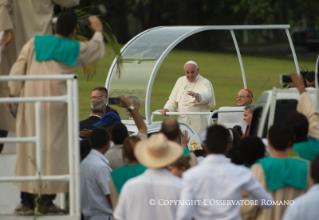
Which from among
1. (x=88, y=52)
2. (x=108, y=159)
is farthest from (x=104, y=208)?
(x=88, y=52)

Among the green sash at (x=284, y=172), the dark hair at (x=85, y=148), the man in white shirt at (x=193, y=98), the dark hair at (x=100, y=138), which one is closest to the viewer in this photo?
the green sash at (x=284, y=172)

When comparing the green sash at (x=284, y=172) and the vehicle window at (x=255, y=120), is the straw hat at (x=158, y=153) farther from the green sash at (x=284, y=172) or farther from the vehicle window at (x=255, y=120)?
the vehicle window at (x=255, y=120)

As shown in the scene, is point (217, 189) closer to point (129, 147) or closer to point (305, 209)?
point (305, 209)

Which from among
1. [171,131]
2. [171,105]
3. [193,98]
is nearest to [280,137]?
[171,131]

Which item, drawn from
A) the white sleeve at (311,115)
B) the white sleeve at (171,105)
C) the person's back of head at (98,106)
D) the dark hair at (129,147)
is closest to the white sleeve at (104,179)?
the dark hair at (129,147)

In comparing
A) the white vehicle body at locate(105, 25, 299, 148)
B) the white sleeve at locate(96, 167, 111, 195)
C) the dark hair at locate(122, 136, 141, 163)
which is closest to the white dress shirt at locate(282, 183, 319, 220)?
the dark hair at locate(122, 136, 141, 163)

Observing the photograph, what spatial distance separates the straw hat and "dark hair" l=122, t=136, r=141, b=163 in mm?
579

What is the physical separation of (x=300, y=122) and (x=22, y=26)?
2.80m

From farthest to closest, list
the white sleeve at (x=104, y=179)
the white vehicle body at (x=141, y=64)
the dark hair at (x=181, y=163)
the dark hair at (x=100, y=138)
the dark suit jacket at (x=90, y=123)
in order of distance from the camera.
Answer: the white vehicle body at (x=141, y=64) < the dark suit jacket at (x=90, y=123) < the dark hair at (x=100, y=138) < the white sleeve at (x=104, y=179) < the dark hair at (x=181, y=163)

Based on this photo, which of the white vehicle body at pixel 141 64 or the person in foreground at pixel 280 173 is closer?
the person in foreground at pixel 280 173

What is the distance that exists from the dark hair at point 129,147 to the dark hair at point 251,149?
897 millimetres

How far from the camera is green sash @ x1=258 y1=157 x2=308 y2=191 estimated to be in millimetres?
5672

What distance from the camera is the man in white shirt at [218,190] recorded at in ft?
16.9

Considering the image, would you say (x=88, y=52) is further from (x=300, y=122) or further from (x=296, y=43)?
(x=296, y=43)
